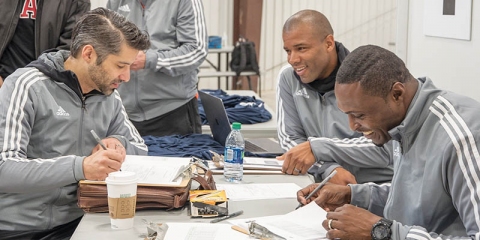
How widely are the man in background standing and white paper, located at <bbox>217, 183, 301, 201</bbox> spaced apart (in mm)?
1314

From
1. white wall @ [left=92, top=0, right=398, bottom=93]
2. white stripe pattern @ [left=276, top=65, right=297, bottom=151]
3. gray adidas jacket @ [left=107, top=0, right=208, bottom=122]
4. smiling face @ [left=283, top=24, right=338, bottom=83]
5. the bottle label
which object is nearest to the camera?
the bottle label

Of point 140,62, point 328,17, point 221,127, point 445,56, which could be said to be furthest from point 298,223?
point 328,17

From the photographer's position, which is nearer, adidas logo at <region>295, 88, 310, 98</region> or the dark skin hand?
the dark skin hand

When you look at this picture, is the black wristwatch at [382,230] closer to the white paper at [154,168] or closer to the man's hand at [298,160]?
the white paper at [154,168]

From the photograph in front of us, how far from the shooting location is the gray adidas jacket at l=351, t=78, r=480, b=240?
1.64m

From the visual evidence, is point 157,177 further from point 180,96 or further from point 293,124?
point 180,96

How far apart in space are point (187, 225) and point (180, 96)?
1809 mm

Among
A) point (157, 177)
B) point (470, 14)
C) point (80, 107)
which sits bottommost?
point (157, 177)

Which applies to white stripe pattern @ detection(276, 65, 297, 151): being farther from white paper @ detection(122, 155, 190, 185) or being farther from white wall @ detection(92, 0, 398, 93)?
white wall @ detection(92, 0, 398, 93)

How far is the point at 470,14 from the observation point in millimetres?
3990

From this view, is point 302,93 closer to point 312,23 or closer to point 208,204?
point 312,23

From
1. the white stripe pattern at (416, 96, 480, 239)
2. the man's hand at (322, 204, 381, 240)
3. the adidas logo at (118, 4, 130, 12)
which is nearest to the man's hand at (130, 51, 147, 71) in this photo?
the adidas logo at (118, 4, 130, 12)

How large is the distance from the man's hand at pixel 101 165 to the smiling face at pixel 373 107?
0.77 meters

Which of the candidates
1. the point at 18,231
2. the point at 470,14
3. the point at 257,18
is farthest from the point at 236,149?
the point at 257,18
